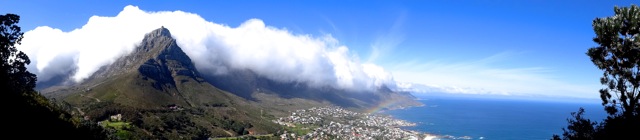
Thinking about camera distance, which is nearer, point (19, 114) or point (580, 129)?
point (580, 129)

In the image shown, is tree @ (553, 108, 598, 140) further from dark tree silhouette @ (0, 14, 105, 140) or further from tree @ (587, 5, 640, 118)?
dark tree silhouette @ (0, 14, 105, 140)

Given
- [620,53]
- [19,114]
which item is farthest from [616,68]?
[19,114]

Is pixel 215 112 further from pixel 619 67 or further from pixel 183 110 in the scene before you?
pixel 619 67

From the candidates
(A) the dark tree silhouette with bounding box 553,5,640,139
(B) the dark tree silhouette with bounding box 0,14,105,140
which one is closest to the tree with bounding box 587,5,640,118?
(A) the dark tree silhouette with bounding box 553,5,640,139

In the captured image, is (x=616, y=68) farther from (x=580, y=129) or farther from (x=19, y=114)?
(x=19, y=114)

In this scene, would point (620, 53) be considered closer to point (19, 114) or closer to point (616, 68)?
point (616, 68)

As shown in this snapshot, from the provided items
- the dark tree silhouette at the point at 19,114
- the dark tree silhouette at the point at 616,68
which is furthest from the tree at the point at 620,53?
the dark tree silhouette at the point at 19,114

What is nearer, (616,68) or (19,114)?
(616,68)

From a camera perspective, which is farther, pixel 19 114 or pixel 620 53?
pixel 19 114

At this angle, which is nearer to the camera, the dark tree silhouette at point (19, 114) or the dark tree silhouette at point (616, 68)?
the dark tree silhouette at point (616, 68)

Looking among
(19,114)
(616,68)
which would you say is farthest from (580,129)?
(19,114)

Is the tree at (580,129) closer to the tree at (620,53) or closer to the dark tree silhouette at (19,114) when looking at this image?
the tree at (620,53)
